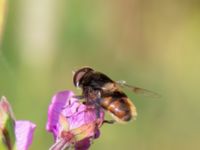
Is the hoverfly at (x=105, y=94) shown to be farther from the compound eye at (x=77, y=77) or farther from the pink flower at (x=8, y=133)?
the pink flower at (x=8, y=133)

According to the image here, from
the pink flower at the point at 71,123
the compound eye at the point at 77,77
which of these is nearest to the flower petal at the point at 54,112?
the pink flower at the point at 71,123

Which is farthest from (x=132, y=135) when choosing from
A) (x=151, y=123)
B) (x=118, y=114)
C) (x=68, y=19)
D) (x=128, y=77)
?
(x=118, y=114)

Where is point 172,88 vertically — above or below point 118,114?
below

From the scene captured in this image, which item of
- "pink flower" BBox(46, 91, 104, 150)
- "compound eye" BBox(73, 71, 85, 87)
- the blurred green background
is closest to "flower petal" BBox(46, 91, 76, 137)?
"pink flower" BBox(46, 91, 104, 150)

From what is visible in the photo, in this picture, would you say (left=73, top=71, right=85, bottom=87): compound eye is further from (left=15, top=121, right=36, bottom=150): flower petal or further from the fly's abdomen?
(left=15, top=121, right=36, bottom=150): flower petal

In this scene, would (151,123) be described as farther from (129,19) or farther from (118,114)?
(118,114)
